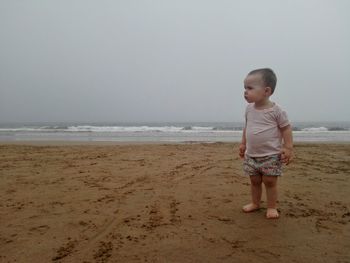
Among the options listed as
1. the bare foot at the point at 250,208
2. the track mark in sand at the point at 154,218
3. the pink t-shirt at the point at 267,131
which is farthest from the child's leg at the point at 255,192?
the track mark in sand at the point at 154,218

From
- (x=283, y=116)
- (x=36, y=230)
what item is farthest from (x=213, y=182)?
(x=36, y=230)

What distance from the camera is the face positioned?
285 cm

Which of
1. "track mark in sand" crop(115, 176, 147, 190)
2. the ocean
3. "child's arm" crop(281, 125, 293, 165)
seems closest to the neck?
"child's arm" crop(281, 125, 293, 165)

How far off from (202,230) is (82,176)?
9.32 ft

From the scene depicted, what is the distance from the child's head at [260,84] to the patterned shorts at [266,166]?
605 millimetres

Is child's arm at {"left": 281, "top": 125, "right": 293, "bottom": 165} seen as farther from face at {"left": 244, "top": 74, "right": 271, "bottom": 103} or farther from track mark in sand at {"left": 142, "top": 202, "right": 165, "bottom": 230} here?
track mark in sand at {"left": 142, "top": 202, "right": 165, "bottom": 230}

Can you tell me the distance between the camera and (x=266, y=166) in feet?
9.25

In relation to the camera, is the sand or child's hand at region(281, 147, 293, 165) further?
child's hand at region(281, 147, 293, 165)

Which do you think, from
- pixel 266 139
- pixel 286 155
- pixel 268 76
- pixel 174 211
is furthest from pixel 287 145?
pixel 174 211

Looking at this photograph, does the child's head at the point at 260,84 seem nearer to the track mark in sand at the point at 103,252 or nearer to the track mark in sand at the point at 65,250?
the track mark in sand at the point at 103,252

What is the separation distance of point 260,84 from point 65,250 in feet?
7.42

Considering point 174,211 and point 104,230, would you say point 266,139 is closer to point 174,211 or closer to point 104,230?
point 174,211

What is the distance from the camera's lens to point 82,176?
182 inches

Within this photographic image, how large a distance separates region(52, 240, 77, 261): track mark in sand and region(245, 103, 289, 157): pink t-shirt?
1.87m
